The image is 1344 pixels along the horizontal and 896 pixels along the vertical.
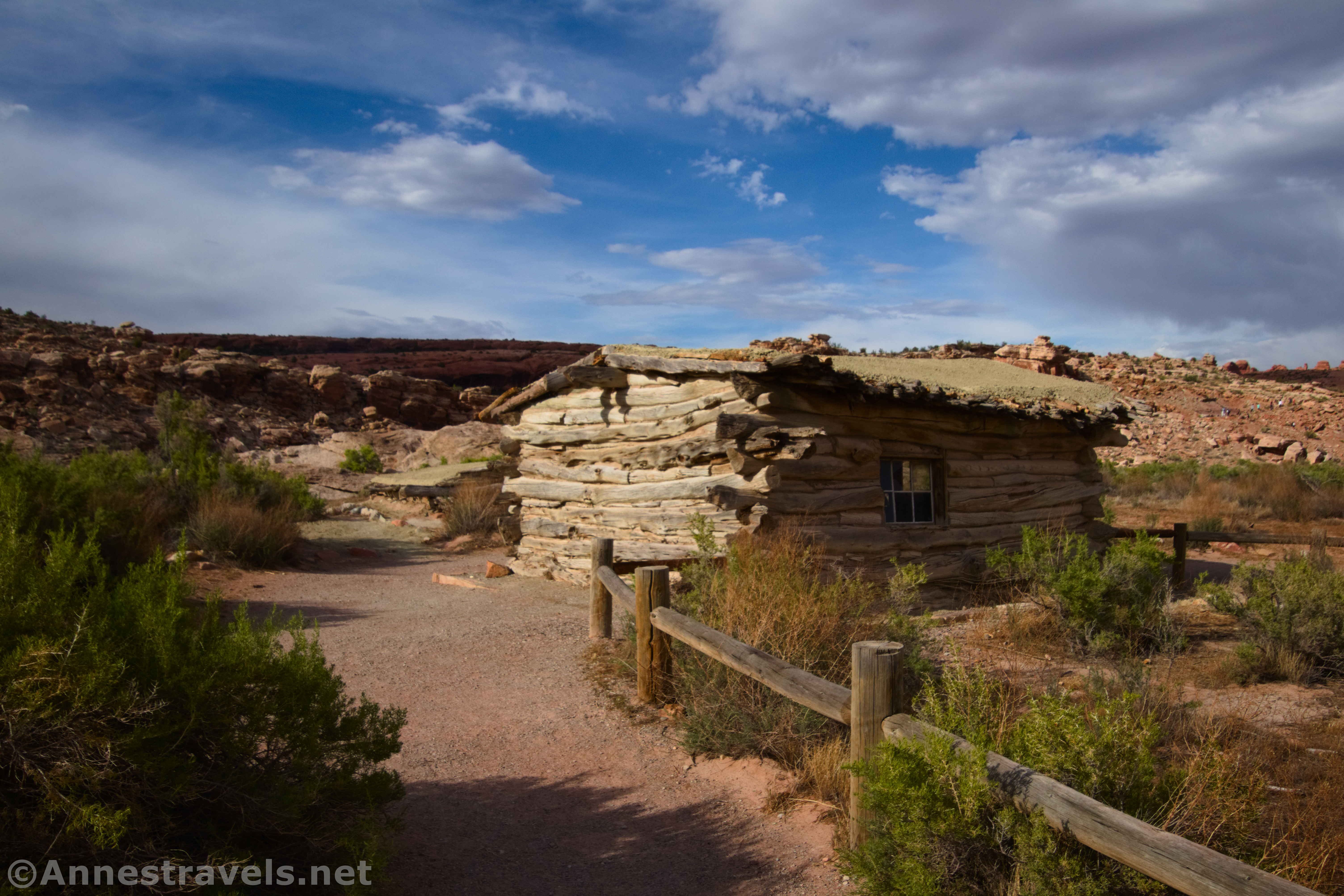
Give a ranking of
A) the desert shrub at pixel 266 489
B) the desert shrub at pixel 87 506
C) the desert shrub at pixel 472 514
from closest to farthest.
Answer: the desert shrub at pixel 87 506, the desert shrub at pixel 266 489, the desert shrub at pixel 472 514

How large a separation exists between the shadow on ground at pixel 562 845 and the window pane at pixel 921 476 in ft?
21.6

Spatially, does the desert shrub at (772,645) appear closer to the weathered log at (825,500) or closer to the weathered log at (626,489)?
the weathered log at (825,500)

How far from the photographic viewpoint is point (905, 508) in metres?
9.83

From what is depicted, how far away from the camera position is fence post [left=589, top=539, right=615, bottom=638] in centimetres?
724

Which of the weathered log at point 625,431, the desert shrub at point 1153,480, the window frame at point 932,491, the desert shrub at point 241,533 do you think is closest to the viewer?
the weathered log at point 625,431

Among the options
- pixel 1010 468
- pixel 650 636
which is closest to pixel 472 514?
pixel 1010 468

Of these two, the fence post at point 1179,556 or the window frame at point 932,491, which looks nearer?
the window frame at point 932,491

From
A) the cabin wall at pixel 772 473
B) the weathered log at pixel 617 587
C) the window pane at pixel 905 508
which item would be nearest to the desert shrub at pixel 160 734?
the weathered log at pixel 617 587

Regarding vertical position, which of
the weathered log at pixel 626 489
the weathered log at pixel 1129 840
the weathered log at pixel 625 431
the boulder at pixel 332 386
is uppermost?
the boulder at pixel 332 386

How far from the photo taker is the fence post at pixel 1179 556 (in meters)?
11.2

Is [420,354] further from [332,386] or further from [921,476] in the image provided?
[921,476]

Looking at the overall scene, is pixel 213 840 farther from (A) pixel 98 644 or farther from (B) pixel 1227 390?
(B) pixel 1227 390

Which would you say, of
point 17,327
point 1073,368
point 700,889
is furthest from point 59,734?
point 1073,368

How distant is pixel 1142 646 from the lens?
743cm
